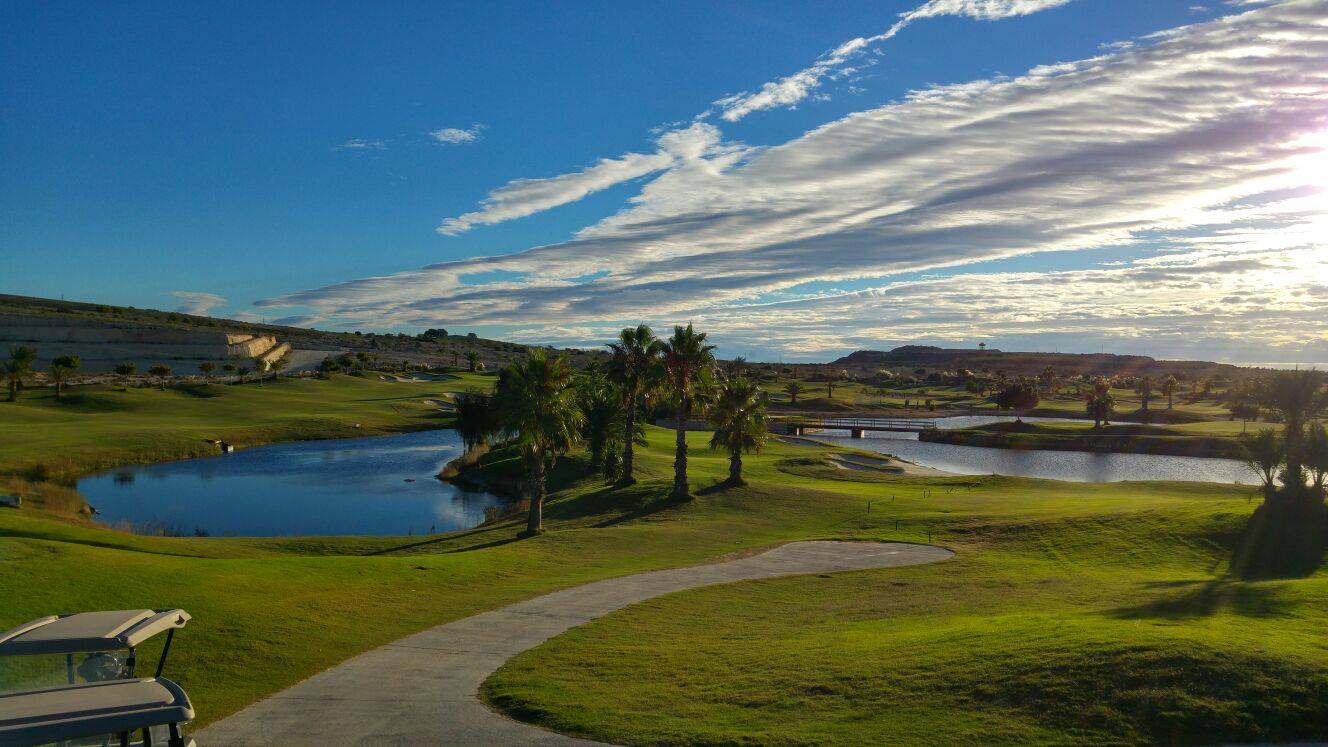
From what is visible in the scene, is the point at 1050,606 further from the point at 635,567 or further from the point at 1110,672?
the point at 635,567

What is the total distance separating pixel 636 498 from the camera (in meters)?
49.8

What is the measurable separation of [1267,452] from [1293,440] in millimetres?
1464

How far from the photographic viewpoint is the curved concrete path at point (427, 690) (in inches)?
568

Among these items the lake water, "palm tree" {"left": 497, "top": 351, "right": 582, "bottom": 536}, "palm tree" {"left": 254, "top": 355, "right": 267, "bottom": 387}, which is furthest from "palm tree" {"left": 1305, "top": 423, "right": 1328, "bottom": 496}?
"palm tree" {"left": 254, "top": 355, "right": 267, "bottom": 387}

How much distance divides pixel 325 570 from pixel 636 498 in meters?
23.9

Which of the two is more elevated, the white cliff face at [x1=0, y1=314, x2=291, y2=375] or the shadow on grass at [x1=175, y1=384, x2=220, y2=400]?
the white cliff face at [x1=0, y1=314, x2=291, y2=375]

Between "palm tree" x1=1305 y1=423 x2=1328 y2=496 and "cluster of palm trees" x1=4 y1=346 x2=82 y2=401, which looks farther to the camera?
"cluster of palm trees" x1=4 y1=346 x2=82 y2=401

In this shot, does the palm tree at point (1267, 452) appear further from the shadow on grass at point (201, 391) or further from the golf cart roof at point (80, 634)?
the shadow on grass at point (201, 391)

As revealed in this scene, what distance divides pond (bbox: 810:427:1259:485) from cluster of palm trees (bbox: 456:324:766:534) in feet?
128

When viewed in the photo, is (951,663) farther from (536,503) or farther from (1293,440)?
(1293,440)

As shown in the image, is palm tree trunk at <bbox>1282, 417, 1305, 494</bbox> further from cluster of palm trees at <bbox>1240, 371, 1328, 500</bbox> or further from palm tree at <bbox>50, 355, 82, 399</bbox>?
palm tree at <bbox>50, 355, 82, 399</bbox>

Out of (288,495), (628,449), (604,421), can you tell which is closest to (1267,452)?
(628,449)

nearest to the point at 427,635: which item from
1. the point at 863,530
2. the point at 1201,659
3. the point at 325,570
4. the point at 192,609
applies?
the point at 192,609

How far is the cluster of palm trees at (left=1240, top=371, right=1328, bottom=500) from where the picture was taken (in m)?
34.9
